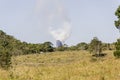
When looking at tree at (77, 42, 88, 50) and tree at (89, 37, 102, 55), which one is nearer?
tree at (89, 37, 102, 55)

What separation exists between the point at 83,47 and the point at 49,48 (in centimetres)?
1819

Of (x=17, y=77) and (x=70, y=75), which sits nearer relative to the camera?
(x=70, y=75)

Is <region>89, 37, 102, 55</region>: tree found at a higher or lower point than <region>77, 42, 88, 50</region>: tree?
lower

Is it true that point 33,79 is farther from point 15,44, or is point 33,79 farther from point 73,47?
point 73,47

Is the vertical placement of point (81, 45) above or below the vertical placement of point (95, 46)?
above

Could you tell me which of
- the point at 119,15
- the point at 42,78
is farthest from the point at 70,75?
the point at 119,15

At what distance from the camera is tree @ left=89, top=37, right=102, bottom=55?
Result: 9906 cm

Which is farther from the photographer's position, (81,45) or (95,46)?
(81,45)

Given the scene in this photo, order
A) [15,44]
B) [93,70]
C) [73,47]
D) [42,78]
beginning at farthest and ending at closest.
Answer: [73,47] → [15,44] → [93,70] → [42,78]

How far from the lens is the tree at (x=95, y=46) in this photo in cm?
9906

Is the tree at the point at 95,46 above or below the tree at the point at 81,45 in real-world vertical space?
below

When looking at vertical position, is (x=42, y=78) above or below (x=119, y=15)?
below

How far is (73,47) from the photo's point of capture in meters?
170

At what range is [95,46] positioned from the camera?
9875 cm
